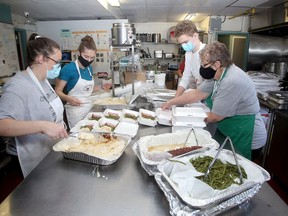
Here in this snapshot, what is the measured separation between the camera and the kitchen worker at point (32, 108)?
3.88 feet

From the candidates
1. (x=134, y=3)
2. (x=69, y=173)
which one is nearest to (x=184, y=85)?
(x=69, y=173)

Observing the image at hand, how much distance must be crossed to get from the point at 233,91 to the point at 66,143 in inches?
47.3

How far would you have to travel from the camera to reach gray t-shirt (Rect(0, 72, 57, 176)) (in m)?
1.22

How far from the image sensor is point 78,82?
2.39 metres

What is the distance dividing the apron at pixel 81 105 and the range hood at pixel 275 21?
2733mm

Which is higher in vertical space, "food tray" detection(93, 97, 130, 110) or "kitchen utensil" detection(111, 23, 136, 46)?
"kitchen utensil" detection(111, 23, 136, 46)

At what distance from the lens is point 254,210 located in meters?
0.83

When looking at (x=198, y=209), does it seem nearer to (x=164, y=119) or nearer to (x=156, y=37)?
(x=164, y=119)

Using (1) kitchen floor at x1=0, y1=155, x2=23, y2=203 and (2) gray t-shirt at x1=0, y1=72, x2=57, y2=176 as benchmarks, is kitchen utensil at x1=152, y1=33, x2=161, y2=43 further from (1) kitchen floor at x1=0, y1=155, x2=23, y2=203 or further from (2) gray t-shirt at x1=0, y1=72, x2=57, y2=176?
(2) gray t-shirt at x1=0, y1=72, x2=57, y2=176

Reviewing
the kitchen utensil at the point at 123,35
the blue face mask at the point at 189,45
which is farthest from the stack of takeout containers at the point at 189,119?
the kitchen utensil at the point at 123,35

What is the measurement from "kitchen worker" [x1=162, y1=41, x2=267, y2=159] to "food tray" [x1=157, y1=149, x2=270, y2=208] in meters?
0.72

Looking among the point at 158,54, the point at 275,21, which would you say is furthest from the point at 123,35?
the point at 158,54

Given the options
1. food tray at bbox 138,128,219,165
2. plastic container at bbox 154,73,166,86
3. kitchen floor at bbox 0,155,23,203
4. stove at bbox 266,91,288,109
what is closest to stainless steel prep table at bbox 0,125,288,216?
food tray at bbox 138,128,219,165

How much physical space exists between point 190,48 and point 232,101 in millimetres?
965
